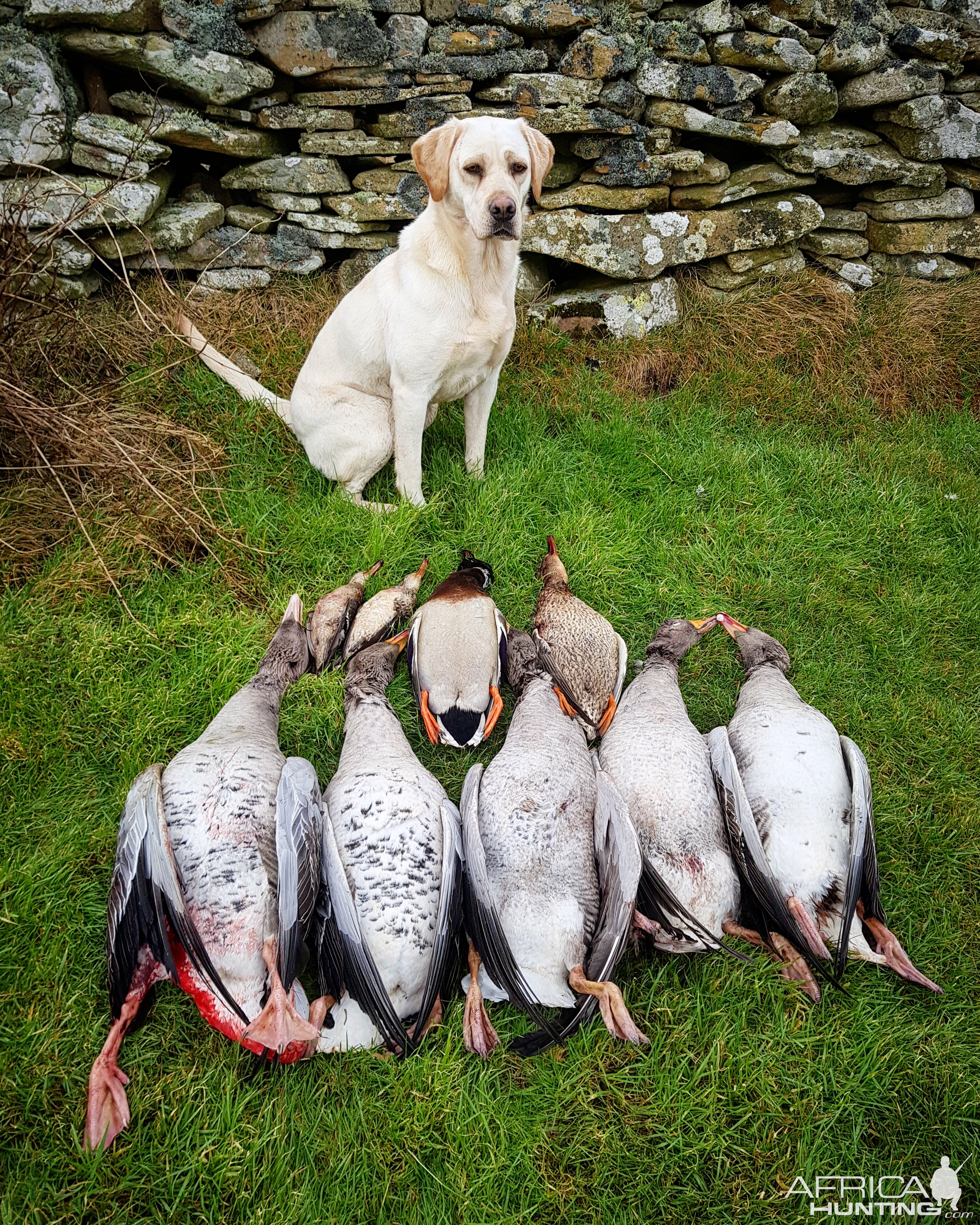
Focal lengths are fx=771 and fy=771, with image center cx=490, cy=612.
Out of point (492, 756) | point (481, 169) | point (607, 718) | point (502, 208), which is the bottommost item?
point (492, 756)

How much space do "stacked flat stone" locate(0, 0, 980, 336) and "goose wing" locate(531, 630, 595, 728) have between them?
3.27m

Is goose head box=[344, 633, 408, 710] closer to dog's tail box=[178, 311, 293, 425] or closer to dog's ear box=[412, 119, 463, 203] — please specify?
dog's tail box=[178, 311, 293, 425]

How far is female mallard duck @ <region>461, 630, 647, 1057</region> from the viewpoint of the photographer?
2369 mm

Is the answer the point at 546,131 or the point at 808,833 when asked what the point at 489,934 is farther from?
the point at 546,131

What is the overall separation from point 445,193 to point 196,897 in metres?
3.30

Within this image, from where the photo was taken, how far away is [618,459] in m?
5.01

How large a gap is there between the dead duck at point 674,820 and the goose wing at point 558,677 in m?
0.15

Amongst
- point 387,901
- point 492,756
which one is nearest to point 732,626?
point 492,756

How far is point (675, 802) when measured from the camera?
2805 mm

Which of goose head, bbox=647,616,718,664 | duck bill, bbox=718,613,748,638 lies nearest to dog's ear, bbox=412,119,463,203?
goose head, bbox=647,616,718,664

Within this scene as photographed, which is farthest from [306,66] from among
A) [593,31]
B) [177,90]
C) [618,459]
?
[618,459]

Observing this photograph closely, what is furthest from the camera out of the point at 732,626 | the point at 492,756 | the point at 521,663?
the point at 732,626

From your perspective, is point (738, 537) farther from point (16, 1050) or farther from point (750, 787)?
point (16, 1050)

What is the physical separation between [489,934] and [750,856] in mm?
955
